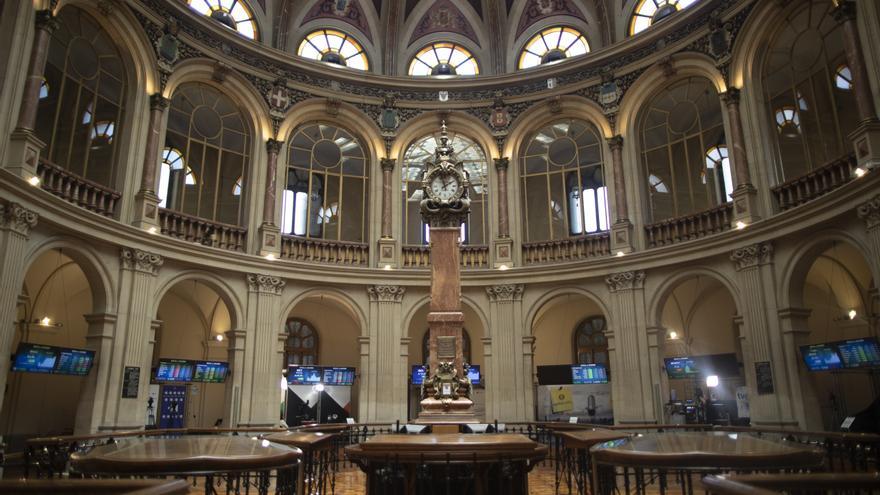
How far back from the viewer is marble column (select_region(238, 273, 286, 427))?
1738cm

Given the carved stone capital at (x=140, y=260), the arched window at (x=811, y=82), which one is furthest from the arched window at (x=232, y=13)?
the arched window at (x=811, y=82)

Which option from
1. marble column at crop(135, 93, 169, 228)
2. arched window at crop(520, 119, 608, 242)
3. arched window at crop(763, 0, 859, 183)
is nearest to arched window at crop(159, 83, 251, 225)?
marble column at crop(135, 93, 169, 228)

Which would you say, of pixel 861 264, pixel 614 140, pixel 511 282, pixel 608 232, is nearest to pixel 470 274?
pixel 511 282

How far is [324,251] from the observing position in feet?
65.3

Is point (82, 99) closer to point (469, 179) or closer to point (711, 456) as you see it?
point (469, 179)

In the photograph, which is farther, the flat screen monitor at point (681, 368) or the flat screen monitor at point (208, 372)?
the flat screen monitor at point (208, 372)

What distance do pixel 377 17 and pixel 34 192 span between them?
13691 mm

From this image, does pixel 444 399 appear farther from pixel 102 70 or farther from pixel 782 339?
pixel 102 70

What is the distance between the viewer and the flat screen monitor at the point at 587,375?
18.6m

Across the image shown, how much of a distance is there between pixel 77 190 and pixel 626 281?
14508 millimetres

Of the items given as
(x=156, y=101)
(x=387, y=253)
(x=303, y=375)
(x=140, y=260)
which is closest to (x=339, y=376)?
(x=303, y=375)

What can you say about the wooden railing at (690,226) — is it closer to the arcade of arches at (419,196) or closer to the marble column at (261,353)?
the arcade of arches at (419,196)

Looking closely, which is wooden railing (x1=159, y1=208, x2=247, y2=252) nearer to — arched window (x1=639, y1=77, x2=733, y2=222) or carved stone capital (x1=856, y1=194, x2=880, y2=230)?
arched window (x1=639, y1=77, x2=733, y2=222)

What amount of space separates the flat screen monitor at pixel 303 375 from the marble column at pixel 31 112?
8.93 metres
